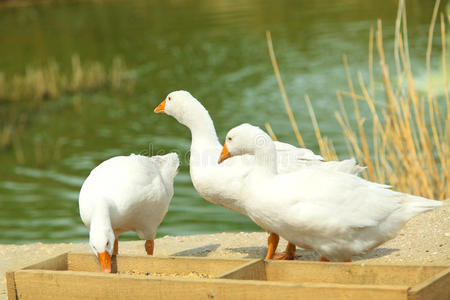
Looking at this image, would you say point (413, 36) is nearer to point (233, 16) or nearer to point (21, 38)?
point (233, 16)

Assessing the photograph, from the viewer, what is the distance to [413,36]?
67.1ft

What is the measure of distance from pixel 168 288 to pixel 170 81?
15.0 meters

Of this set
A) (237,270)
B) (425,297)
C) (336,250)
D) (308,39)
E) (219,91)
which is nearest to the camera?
(425,297)

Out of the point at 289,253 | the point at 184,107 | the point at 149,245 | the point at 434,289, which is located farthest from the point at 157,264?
the point at 434,289

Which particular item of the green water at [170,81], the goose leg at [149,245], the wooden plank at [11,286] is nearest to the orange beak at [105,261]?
the wooden plank at [11,286]

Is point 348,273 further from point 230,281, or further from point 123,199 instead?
point 123,199

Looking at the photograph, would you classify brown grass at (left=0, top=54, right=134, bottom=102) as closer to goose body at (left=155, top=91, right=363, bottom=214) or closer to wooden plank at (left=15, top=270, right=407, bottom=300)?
goose body at (left=155, top=91, right=363, bottom=214)

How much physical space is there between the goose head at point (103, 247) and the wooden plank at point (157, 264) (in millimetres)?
148

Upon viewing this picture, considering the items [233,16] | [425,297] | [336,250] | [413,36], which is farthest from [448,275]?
[233,16]

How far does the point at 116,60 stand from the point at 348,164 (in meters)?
16.6

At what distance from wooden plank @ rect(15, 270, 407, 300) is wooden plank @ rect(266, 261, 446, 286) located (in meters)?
0.54

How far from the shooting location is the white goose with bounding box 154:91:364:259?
214 inches

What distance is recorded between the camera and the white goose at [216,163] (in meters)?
5.45

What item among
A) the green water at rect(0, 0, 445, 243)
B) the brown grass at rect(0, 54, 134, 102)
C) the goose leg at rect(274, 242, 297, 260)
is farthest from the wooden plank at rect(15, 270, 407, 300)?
the brown grass at rect(0, 54, 134, 102)
